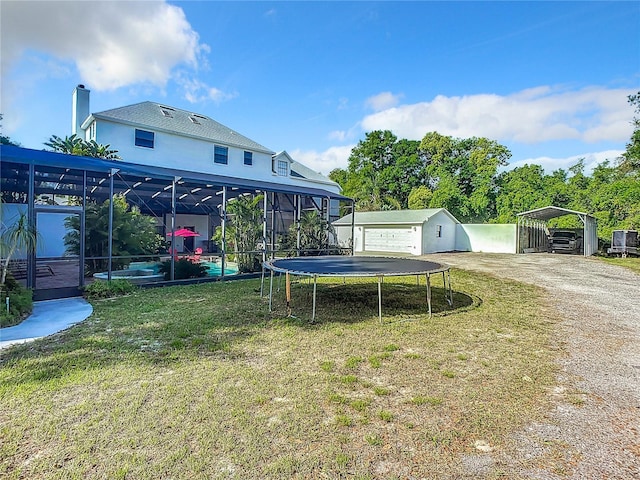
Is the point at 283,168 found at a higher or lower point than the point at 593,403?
higher

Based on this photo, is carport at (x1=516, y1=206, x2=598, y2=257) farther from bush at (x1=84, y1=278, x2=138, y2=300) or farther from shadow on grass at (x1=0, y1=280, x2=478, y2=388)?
bush at (x1=84, y1=278, x2=138, y2=300)

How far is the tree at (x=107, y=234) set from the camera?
33.0 feet

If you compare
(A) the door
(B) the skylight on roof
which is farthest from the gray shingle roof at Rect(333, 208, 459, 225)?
(A) the door

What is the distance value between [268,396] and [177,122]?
18.1m

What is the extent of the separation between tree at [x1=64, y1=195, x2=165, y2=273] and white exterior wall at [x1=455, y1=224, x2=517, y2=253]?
19.7 metres

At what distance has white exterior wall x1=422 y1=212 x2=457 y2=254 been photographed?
20516 millimetres

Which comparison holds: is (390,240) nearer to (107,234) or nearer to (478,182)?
(478,182)

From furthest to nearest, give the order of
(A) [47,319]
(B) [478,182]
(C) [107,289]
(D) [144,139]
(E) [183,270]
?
(B) [478,182], (D) [144,139], (E) [183,270], (C) [107,289], (A) [47,319]

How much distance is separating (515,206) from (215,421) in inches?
1172

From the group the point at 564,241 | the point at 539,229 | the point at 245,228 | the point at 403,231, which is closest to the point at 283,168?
the point at 403,231

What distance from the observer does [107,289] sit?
732cm

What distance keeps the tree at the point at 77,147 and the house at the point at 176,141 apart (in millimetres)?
824

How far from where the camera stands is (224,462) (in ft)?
6.88

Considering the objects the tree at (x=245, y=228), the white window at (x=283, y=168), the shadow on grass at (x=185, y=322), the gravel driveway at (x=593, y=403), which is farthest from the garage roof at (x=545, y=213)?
the tree at (x=245, y=228)
